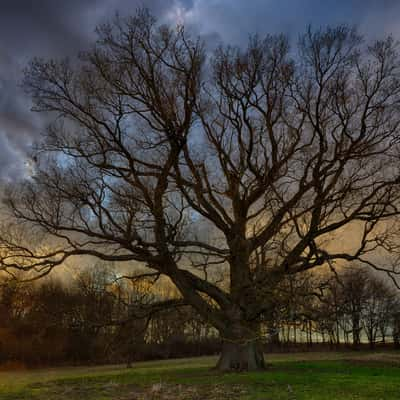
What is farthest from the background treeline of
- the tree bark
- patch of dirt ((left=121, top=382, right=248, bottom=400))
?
patch of dirt ((left=121, top=382, right=248, bottom=400))

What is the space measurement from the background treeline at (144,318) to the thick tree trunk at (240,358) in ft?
5.35

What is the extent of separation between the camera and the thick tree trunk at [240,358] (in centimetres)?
1970

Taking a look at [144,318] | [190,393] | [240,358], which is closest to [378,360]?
[240,358]

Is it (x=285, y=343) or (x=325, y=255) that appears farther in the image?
(x=285, y=343)

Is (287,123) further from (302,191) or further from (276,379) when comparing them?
(276,379)

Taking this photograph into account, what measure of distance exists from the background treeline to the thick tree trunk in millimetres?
1631

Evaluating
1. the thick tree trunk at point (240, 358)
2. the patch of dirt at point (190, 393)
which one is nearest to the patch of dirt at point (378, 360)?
the thick tree trunk at point (240, 358)

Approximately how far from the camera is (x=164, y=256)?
19203 millimetres

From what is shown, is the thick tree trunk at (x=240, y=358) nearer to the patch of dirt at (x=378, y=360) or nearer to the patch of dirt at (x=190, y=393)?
the patch of dirt at (x=190, y=393)

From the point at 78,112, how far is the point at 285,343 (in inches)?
2456

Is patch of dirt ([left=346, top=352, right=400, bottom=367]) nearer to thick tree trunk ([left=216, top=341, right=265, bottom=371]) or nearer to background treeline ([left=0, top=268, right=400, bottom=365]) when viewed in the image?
background treeline ([left=0, top=268, right=400, bottom=365])

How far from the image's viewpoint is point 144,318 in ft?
68.3

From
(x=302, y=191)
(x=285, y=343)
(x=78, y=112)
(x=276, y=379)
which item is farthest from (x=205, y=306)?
Answer: (x=285, y=343)

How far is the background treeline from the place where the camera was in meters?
16.6
